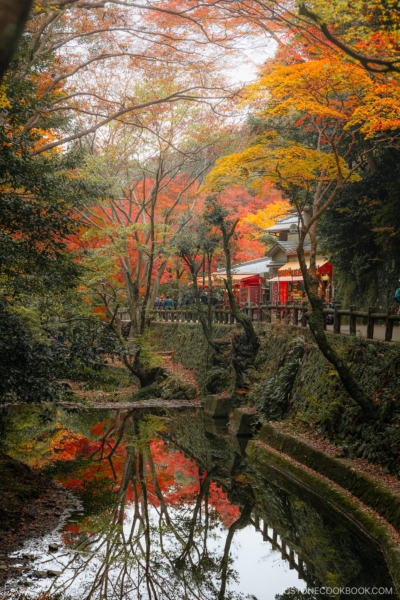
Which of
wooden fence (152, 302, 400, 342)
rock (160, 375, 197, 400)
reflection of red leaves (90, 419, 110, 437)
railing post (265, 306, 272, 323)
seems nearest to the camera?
wooden fence (152, 302, 400, 342)

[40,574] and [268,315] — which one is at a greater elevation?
[268,315]

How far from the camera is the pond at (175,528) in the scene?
25.3 ft

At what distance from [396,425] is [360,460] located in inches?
44.1

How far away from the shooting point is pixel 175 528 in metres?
10.4

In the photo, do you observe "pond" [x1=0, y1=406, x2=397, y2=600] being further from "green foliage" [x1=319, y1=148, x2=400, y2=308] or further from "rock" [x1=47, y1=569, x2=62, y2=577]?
"green foliage" [x1=319, y1=148, x2=400, y2=308]

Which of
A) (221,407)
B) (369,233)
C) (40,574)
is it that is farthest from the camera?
(369,233)

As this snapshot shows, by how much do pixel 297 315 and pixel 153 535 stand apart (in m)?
10.4

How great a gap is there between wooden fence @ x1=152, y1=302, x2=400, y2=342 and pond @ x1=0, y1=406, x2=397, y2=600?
3682mm

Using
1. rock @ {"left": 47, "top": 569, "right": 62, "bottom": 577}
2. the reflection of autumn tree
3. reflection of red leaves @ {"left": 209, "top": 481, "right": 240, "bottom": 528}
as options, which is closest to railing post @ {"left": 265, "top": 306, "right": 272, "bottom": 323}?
the reflection of autumn tree

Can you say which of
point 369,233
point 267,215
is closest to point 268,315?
point 369,233

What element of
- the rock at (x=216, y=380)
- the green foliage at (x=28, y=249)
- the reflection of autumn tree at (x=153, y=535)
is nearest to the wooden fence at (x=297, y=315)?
the rock at (x=216, y=380)

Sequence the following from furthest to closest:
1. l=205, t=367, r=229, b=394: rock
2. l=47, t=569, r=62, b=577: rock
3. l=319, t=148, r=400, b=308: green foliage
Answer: l=205, t=367, r=229, b=394: rock, l=319, t=148, r=400, b=308: green foliage, l=47, t=569, r=62, b=577: rock

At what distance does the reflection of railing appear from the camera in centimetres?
834

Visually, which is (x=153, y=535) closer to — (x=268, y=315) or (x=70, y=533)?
(x=70, y=533)
